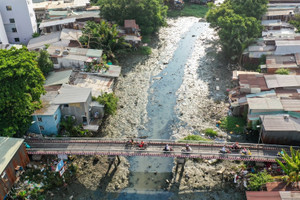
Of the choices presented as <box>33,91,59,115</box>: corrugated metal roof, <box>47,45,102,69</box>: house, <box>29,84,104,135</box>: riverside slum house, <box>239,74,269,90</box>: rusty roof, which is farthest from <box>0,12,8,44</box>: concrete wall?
<box>239,74,269,90</box>: rusty roof

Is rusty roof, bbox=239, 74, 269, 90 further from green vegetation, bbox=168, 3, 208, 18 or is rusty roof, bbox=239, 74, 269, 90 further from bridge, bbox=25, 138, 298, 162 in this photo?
green vegetation, bbox=168, 3, 208, 18

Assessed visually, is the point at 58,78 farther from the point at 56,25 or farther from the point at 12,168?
the point at 56,25

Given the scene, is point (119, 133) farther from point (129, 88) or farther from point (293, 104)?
point (293, 104)

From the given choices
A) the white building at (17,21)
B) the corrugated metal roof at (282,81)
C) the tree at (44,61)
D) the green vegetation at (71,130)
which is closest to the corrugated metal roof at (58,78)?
the tree at (44,61)

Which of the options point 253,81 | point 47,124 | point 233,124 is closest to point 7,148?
point 47,124

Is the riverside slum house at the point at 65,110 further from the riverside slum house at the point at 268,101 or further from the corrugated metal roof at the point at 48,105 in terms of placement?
the riverside slum house at the point at 268,101

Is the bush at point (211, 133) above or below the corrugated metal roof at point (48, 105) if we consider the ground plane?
below
